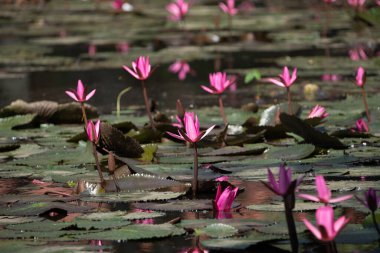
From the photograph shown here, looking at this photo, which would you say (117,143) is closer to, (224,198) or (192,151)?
(192,151)

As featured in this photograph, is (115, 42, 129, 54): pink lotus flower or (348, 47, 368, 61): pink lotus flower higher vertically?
(348, 47, 368, 61): pink lotus flower

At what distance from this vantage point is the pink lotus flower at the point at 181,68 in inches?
315

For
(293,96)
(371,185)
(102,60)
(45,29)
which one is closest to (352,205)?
(371,185)

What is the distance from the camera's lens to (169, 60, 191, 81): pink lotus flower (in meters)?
8.00

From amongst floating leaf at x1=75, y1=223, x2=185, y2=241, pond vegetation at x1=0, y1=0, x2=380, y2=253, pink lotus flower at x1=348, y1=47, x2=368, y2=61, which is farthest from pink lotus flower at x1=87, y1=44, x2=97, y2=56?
floating leaf at x1=75, y1=223, x2=185, y2=241

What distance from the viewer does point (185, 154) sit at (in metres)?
4.39

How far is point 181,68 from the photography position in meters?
8.38


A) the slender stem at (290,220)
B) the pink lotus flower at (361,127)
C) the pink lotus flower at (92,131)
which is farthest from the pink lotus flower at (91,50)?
the slender stem at (290,220)

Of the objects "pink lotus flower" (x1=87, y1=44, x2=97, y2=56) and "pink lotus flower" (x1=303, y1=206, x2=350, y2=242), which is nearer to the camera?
"pink lotus flower" (x1=303, y1=206, x2=350, y2=242)

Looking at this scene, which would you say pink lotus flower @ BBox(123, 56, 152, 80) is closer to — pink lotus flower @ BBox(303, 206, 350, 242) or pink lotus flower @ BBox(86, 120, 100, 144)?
pink lotus flower @ BBox(86, 120, 100, 144)

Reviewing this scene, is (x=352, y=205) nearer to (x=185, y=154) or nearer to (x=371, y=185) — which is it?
(x=371, y=185)

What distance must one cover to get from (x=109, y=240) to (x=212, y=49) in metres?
6.75

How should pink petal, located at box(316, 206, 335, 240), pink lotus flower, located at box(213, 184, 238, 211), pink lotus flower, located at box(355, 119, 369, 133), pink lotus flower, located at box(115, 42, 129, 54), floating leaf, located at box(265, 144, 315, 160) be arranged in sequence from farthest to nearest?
1. pink lotus flower, located at box(115, 42, 129, 54)
2. pink lotus flower, located at box(355, 119, 369, 133)
3. floating leaf, located at box(265, 144, 315, 160)
4. pink lotus flower, located at box(213, 184, 238, 211)
5. pink petal, located at box(316, 206, 335, 240)

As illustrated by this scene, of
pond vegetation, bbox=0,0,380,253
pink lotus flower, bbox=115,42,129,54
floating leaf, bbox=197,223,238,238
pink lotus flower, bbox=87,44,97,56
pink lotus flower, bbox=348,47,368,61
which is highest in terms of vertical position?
floating leaf, bbox=197,223,238,238
